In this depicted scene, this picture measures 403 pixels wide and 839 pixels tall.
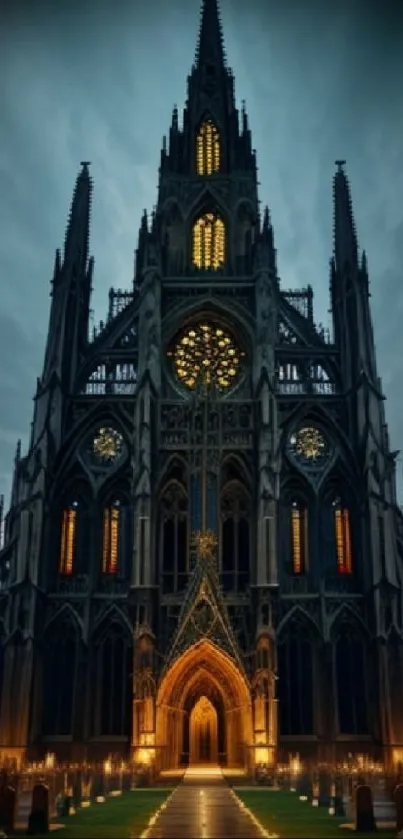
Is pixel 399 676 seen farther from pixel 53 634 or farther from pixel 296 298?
pixel 296 298

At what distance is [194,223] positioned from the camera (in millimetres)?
53156

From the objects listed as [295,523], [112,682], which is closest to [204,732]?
[112,682]

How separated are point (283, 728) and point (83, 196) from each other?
33.2 m

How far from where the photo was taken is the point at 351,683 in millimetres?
41875

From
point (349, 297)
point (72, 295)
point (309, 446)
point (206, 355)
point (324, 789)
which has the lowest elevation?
point (324, 789)

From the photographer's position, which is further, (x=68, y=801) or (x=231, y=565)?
(x=231, y=565)

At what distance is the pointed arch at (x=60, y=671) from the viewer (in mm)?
41875

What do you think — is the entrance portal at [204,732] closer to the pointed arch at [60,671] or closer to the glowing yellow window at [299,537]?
the pointed arch at [60,671]

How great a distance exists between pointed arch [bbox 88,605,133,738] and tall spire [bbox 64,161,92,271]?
69.6 ft

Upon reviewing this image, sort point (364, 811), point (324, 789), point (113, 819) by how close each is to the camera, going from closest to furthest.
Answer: point (364, 811) → point (113, 819) → point (324, 789)

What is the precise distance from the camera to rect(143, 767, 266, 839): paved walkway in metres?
14.9

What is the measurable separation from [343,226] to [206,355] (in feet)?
38.2

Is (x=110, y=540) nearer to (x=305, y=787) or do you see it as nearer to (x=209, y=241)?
(x=209, y=241)

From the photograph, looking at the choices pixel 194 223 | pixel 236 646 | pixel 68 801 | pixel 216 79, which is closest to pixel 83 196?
pixel 194 223
